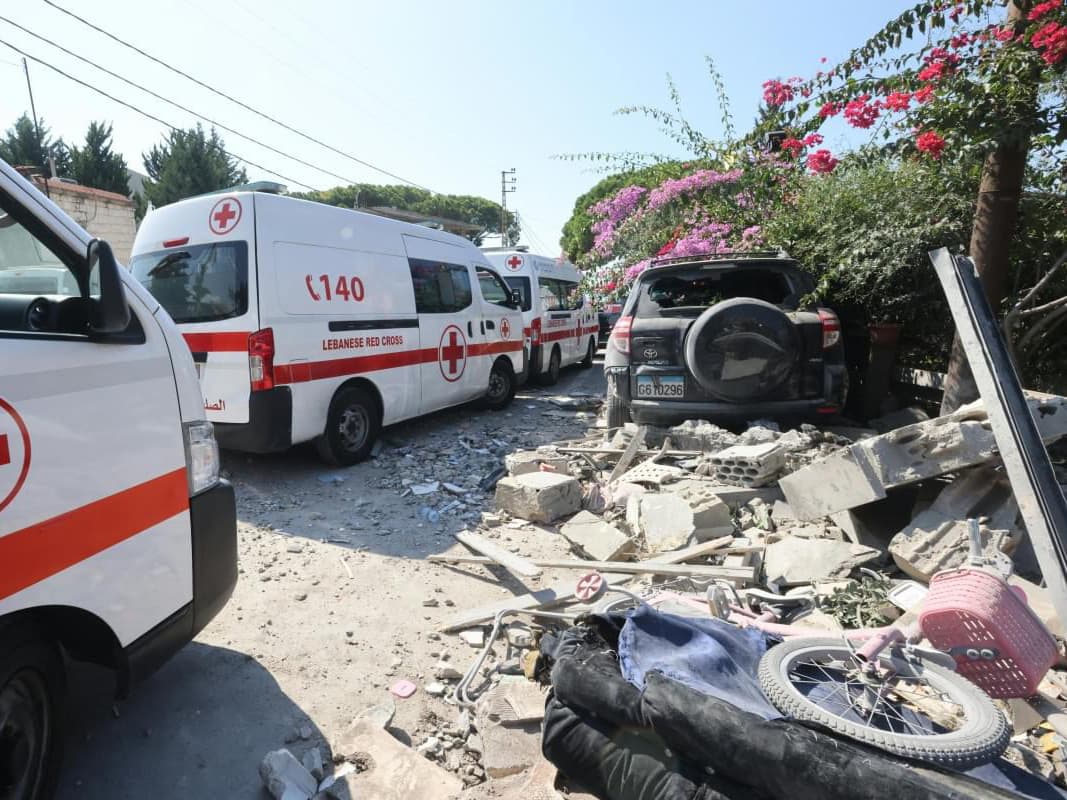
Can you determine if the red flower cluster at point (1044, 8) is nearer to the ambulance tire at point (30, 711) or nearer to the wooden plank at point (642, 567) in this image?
the wooden plank at point (642, 567)

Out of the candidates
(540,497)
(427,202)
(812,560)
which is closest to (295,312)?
(540,497)

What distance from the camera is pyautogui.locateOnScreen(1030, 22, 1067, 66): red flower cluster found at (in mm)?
3596

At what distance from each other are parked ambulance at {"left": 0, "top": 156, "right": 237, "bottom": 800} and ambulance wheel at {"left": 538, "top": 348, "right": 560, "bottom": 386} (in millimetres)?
9290

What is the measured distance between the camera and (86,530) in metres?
1.83

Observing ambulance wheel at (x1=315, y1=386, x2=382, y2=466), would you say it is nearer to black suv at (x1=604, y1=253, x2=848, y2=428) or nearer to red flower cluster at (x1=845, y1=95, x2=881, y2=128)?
black suv at (x1=604, y1=253, x2=848, y2=428)

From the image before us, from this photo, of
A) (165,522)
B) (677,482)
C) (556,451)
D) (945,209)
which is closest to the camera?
(165,522)

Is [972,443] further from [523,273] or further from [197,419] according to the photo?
[523,273]

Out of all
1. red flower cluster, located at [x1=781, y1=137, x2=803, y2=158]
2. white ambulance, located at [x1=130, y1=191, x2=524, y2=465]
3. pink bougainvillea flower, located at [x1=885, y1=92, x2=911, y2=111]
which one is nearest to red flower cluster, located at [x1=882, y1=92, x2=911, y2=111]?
pink bougainvillea flower, located at [x1=885, y1=92, x2=911, y2=111]

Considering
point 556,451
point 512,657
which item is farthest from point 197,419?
point 556,451

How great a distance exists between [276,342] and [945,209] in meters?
6.12

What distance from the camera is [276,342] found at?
500cm

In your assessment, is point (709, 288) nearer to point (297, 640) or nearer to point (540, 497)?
point (540, 497)

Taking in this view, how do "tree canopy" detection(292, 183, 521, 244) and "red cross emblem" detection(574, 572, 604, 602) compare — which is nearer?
"red cross emblem" detection(574, 572, 604, 602)

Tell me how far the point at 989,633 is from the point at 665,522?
2.19m
